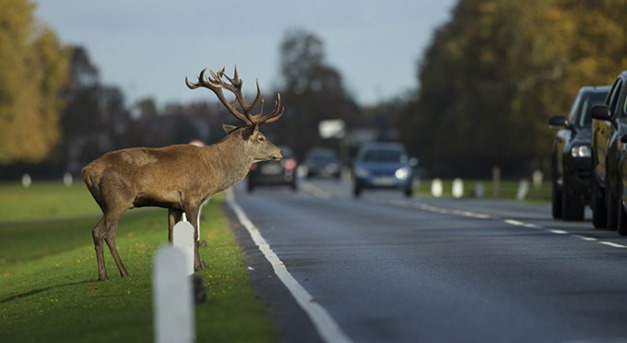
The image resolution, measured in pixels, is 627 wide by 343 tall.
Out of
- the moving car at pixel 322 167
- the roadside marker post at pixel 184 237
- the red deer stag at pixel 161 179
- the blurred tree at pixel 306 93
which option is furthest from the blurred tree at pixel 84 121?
the roadside marker post at pixel 184 237

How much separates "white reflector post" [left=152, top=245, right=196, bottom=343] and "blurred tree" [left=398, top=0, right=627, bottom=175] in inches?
2003

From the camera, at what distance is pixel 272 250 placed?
1909 centimetres

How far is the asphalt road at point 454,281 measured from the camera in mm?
10398

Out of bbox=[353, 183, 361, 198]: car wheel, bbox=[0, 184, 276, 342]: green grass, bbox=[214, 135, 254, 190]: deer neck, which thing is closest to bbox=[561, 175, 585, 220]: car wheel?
bbox=[0, 184, 276, 342]: green grass

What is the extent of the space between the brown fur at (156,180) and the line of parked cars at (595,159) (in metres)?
5.11

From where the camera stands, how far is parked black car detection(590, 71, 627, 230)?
19797mm

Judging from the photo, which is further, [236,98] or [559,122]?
[559,122]

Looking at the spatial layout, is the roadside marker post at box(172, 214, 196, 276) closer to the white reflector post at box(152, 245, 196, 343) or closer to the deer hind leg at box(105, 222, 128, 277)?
the deer hind leg at box(105, 222, 128, 277)

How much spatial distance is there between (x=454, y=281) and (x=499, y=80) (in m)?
77.6

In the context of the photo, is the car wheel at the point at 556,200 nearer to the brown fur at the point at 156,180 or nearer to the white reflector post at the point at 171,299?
the brown fur at the point at 156,180

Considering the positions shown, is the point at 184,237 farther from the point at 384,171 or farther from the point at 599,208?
the point at 384,171

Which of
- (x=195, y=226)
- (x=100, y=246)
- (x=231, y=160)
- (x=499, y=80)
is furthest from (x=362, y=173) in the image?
(x=499, y=80)

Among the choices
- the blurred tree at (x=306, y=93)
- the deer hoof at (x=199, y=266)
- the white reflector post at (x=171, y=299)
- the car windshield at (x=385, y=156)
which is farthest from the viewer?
the blurred tree at (x=306, y=93)

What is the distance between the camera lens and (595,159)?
21938 millimetres
